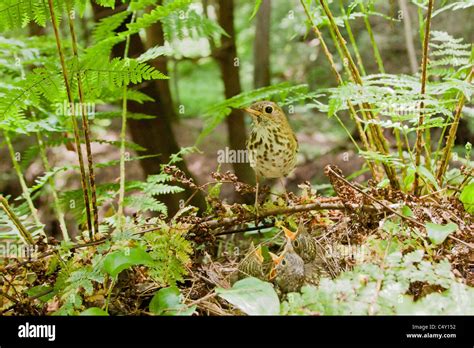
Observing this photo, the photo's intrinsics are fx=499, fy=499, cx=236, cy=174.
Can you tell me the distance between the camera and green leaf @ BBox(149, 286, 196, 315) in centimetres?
149

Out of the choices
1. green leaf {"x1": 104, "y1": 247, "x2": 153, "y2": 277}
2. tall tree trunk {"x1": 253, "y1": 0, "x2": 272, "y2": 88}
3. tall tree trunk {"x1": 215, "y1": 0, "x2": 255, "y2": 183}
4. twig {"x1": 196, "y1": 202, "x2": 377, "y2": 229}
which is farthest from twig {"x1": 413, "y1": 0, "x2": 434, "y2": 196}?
tall tree trunk {"x1": 253, "y1": 0, "x2": 272, "y2": 88}

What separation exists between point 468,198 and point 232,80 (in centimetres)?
286

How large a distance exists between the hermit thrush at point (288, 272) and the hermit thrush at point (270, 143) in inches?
22.1

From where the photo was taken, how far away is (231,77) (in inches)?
174

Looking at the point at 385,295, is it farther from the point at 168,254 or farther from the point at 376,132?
the point at 376,132

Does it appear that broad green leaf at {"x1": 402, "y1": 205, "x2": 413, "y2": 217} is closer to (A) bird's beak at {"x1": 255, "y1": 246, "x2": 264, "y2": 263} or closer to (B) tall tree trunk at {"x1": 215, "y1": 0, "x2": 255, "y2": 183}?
(A) bird's beak at {"x1": 255, "y1": 246, "x2": 264, "y2": 263}

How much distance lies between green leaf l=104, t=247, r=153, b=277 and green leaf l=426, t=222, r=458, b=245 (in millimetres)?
893

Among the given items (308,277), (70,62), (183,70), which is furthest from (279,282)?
(183,70)

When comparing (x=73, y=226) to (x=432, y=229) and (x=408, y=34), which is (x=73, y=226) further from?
(x=432, y=229)

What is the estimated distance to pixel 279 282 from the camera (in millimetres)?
1668

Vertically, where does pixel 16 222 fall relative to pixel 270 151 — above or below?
below

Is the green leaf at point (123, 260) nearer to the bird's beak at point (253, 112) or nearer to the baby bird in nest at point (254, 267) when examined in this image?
the baby bird in nest at point (254, 267)

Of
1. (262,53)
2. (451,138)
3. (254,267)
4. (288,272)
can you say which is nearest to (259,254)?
(254,267)
